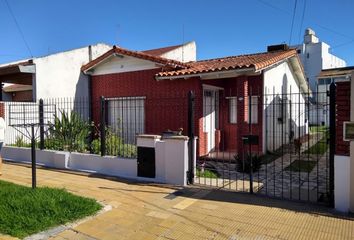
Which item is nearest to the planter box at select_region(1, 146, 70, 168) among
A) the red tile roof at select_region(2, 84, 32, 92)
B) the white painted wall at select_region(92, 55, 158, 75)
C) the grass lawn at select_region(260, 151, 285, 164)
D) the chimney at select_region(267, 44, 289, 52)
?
the white painted wall at select_region(92, 55, 158, 75)

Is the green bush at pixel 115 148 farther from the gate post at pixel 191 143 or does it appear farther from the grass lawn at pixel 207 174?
the gate post at pixel 191 143

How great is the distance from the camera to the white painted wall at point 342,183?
5.43 m

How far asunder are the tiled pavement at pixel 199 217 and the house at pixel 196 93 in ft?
16.5

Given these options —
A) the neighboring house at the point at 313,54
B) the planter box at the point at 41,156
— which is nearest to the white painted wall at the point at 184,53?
the planter box at the point at 41,156

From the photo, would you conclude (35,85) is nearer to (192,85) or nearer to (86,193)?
(192,85)

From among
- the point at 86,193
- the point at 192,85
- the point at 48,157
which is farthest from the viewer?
the point at 192,85

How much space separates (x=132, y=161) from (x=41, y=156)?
13.1 ft

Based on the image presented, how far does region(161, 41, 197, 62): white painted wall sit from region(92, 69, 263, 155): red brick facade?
500 centimetres

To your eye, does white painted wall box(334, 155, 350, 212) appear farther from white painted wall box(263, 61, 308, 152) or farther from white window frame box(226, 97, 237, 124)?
white window frame box(226, 97, 237, 124)

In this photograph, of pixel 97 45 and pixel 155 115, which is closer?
pixel 155 115

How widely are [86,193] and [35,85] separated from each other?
27.7ft

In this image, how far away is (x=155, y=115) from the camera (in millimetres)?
12969

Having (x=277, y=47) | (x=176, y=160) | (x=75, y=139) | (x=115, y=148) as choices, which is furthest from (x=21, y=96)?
(x=176, y=160)

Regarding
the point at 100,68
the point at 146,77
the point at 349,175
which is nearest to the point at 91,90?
the point at 100,68
